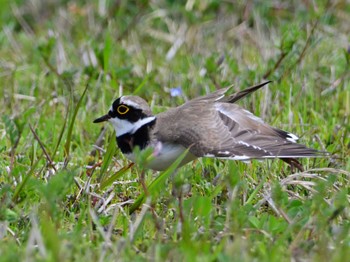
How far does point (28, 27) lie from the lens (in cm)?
859

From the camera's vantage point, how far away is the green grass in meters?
3.91

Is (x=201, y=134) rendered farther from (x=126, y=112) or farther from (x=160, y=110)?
(x=160, y=110)

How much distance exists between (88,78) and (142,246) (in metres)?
3.19

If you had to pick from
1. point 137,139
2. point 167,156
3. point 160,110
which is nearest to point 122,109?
point 137,139

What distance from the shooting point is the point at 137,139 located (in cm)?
515

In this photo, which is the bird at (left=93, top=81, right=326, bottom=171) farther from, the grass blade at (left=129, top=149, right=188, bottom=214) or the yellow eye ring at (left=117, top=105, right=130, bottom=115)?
the grass blade at (left=129, top=149, right=188, bottom=214)

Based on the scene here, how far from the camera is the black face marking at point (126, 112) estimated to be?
524 cm

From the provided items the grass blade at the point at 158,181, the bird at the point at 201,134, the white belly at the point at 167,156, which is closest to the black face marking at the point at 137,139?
the bird at the point at 201,134

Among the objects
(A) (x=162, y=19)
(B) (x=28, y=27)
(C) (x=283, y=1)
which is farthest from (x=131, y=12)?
(C) (x=283, y=1)

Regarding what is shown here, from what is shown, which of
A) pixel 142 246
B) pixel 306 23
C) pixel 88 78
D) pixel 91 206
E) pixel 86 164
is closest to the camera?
pixel 142 246

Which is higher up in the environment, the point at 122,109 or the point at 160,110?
the point at 122,109

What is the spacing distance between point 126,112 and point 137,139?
22cm

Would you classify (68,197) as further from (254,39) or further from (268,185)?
(254,39)

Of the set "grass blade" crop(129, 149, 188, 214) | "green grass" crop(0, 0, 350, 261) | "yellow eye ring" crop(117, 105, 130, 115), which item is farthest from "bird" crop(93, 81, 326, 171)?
"grass blade" crop(129, 149, 188, 214)
